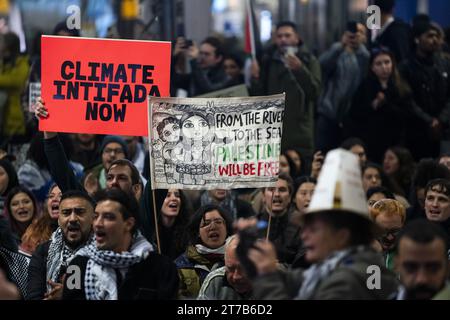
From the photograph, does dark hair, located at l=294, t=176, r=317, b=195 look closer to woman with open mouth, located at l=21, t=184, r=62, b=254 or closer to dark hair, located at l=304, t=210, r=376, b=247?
woman with open mouth, located at l=21, t=184, r=62, b=254

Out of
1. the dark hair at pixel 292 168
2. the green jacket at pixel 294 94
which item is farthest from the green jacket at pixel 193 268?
the green jacket at pixel 294 94

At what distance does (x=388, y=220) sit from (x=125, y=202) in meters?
2.26

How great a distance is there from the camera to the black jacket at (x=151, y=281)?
1052 cm

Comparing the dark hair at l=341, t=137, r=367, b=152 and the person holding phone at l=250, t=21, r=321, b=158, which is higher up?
the person holding phone at l=250, t=21, r=321, b=158

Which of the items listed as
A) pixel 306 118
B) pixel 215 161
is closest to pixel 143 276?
pixel 215 161

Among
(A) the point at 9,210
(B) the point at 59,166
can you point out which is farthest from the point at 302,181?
(B) the point at 59,166

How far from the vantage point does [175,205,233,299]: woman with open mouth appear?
12.1 meters

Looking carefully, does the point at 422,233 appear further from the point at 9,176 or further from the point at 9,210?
the point at 9,176

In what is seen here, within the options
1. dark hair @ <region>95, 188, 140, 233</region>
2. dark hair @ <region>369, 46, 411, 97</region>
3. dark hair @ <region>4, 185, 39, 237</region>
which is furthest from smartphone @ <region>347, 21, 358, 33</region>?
dark hair @ <region>95, 188, 140, 233</region>

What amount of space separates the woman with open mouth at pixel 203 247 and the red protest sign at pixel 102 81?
33.6 inches

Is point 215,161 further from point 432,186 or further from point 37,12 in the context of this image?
point 37,12

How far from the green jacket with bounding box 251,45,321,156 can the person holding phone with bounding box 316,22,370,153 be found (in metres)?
0.22

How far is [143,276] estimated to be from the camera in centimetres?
1061

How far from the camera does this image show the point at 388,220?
40.5ft
